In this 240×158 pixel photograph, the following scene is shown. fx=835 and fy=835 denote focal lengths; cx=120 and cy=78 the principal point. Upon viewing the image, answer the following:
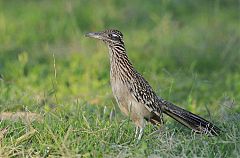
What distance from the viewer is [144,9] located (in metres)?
13.9

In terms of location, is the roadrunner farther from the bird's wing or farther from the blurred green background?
the blurred green background

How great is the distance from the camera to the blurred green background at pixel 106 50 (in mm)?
9133

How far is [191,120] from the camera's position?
23.7 feet

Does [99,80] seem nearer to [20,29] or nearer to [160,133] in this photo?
[20,29]

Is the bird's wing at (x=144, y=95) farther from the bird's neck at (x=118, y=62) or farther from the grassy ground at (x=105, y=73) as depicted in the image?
the grassy ground at (x=105, y=73)

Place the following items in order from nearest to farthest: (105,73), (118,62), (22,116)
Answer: (22,116) → (118,62) → (105,73)

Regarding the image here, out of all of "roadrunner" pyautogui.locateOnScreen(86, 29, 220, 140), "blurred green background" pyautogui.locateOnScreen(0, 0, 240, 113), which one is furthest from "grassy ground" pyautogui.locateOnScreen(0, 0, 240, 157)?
"roadrunner" pyautogui.locateOnScreen(86, 29, 220, 140)

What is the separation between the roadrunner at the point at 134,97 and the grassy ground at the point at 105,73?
5.7 inches

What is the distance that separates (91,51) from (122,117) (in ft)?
11.1

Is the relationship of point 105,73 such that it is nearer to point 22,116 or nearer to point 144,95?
point 144,95

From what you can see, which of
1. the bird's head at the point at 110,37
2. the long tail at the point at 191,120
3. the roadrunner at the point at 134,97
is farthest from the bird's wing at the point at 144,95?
the bird's head at the point at 110,37

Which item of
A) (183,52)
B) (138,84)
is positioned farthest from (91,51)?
(138,84)

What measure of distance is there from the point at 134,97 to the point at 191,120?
0.53 m

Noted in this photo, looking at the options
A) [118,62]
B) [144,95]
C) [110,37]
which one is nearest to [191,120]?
[144,95]
